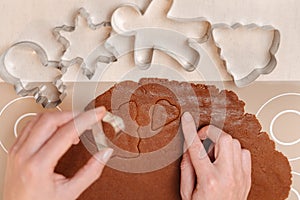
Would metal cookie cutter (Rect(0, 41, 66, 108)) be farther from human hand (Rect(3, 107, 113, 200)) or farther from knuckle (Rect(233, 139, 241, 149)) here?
knuckle (Rect(233, 139, 241, 149))

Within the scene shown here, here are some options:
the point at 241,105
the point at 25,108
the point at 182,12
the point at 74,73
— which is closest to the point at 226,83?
the point at 241,105

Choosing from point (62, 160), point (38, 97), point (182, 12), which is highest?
point (182, 12)

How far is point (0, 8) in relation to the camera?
1.07 metres

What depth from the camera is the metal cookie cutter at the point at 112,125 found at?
1.03 metres

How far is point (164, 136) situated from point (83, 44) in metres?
0.25

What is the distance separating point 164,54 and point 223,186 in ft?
0.93

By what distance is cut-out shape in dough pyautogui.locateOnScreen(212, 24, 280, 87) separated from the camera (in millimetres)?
1036

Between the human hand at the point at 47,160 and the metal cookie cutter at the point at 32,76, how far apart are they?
15 cm


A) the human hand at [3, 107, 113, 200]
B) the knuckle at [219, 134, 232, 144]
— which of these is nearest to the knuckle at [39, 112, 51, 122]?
the human hand at [3, 107, 113, 200]

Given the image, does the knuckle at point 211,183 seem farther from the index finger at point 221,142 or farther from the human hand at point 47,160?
the human hand at point 47,160

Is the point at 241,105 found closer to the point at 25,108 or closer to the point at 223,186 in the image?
the point at 223,186

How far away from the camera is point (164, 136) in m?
1.05

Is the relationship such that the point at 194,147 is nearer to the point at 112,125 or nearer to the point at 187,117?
the point at 187,117

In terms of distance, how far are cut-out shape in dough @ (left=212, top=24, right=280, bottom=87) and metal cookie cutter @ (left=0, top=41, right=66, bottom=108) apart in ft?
1.12
